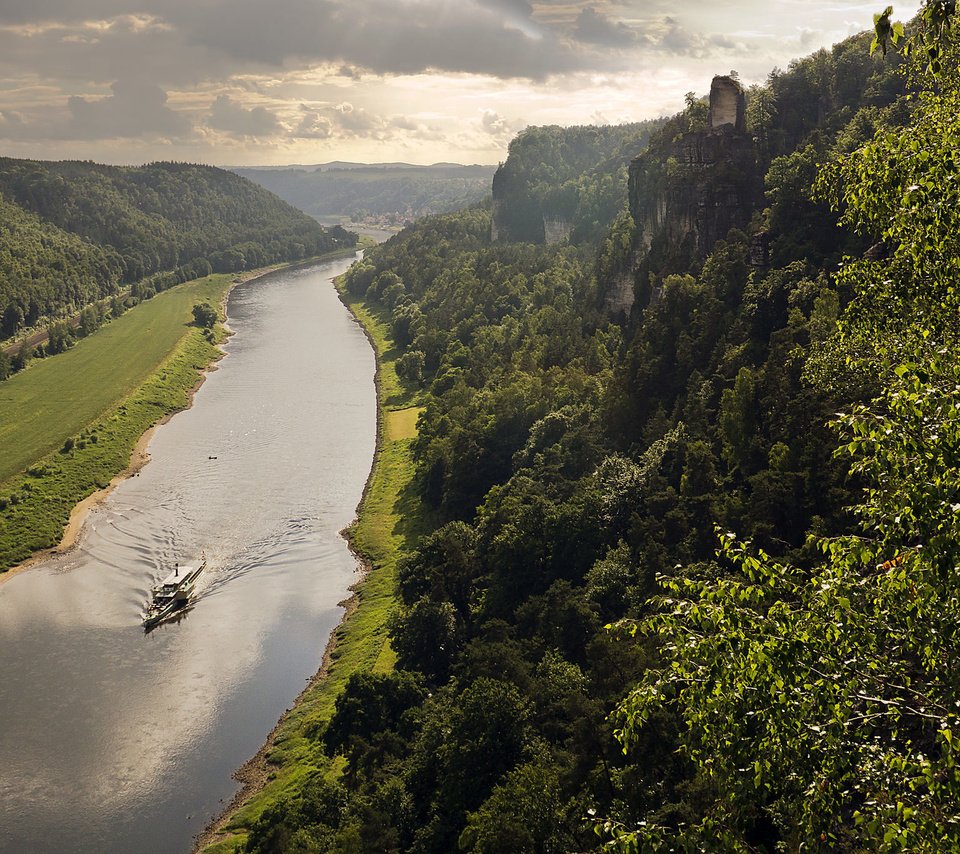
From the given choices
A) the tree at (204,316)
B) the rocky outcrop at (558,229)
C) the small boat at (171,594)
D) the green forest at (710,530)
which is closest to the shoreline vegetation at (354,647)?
the green forest at (710,530)

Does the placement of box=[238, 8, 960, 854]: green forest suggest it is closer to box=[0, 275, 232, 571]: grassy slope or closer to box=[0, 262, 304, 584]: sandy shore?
box=[0, 262, 304, 584]: sandy shore

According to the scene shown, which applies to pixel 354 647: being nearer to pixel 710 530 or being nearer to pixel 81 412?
pixel 710 530

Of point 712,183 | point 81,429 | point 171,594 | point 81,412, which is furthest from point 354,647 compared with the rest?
point 81,412

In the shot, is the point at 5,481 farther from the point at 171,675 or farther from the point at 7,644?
the point at 171,675

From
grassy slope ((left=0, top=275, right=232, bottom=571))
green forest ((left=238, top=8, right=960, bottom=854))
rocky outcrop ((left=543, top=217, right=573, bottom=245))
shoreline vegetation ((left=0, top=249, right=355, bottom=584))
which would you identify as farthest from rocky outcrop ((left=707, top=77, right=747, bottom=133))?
rocky outcrop ((left=543, top=217, right=573, bottom=245))

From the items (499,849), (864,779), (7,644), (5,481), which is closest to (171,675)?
(7,644)

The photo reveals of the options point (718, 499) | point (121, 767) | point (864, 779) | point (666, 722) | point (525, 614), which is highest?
point (864, 779)

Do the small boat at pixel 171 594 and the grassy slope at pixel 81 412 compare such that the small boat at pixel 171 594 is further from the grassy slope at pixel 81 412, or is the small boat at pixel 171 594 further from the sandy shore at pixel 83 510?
the grassy slope at pixel 81 412
